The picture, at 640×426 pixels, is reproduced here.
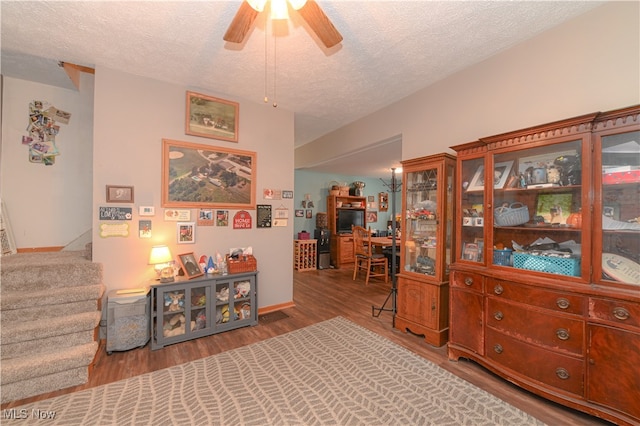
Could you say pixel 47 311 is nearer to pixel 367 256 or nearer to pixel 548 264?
pixel 548 264

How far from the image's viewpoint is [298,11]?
4.86 ft

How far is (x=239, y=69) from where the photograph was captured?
8.60 ft

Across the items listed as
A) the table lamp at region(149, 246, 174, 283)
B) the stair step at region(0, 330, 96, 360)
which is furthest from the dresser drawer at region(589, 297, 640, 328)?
the stair step at region(0, 330, 96, 360)

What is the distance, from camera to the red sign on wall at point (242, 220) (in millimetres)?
3304

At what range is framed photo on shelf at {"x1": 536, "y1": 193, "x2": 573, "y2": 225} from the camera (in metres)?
1.90

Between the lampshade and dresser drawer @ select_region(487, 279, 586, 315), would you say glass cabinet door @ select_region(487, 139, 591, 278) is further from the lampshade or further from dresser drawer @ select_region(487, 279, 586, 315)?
the lampshade

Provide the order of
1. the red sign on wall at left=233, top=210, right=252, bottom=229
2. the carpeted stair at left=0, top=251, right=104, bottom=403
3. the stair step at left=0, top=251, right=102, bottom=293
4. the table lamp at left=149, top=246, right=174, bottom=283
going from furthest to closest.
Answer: the red sign on wall at left=233, top=210, right=252, bottom=229 → the table lamp at left=149, top=246, right=174, bottom=283 → the stair step at left=0, top=251, right=102, bottom=293 → the carpeted stair at left=0, top=251, right=104, bottom=403

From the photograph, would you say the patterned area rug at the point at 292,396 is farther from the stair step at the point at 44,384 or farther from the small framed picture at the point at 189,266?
the small framed picture at the point at 189,266

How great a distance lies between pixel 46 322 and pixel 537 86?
182 inches

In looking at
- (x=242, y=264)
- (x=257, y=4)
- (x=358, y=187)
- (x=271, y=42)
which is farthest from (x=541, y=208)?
(x=358, y=187)

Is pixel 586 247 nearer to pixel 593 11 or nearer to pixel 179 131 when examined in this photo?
pixel 593 11

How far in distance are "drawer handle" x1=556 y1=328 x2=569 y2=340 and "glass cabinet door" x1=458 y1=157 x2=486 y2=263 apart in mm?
693

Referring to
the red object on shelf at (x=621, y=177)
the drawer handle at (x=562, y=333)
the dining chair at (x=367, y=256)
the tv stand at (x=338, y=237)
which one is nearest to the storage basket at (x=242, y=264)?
the dining chair at (x=367, y=256)

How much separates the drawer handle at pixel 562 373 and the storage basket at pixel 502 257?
0.75 metres
